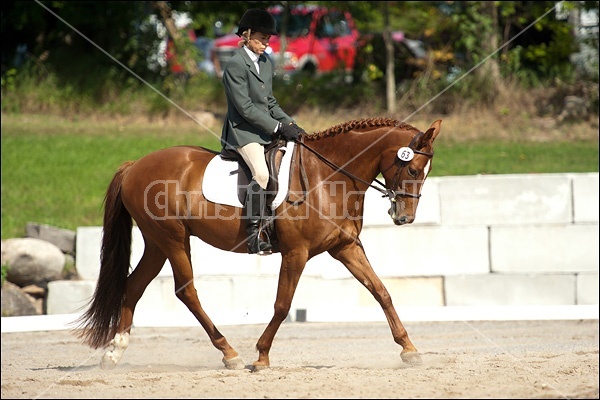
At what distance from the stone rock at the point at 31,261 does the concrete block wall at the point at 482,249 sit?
109 inches

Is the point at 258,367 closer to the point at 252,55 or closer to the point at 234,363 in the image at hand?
the point at 234,363

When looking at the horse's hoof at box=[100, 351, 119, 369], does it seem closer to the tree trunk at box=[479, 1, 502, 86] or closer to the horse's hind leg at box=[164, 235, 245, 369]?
the horse's hind leg at box=[164, 235, 245, 369]

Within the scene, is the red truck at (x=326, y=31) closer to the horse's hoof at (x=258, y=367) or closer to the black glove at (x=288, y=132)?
the black glove at (x=288, y=132)

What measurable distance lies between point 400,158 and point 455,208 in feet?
13.7

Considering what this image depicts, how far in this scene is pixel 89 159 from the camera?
42.0 feet

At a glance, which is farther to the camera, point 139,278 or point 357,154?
point 139,278

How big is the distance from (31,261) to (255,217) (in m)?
4.36

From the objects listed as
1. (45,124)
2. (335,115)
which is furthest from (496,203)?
(45,124)

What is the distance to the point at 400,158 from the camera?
20.3ft

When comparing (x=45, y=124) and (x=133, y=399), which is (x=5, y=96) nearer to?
(x=45, y=124)

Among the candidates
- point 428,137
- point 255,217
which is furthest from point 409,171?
point 255,217

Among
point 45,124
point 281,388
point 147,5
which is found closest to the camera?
point 281,388

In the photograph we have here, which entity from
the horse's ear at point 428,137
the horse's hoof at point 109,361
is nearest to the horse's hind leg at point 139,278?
the horse's hoof at point 109,361

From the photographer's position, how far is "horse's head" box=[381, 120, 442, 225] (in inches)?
244
